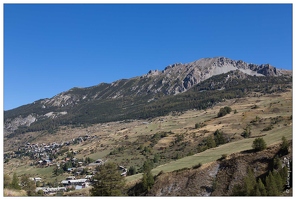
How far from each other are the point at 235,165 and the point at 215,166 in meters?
2.61

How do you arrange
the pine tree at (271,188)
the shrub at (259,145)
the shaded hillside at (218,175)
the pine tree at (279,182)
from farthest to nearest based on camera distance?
the shrub at (259,145), the shaded hillside at (218,175), the pine tree at (279,182), the pine tree at (271,188)

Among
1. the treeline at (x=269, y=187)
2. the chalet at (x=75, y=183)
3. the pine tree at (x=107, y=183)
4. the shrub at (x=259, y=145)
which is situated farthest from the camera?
the chalet at (x=75, y=183)

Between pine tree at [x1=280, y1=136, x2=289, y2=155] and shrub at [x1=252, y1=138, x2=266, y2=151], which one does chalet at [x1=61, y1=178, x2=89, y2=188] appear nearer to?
shrub at [x1=252, y1=138, x2=266, y2=151]

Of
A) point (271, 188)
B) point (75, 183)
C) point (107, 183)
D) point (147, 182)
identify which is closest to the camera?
point (271, 188)

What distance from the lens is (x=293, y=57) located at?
14906 millimetres

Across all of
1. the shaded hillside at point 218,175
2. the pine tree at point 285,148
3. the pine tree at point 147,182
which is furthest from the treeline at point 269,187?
the pine tree at point 147,182

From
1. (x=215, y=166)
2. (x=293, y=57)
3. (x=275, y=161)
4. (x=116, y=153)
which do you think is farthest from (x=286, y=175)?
(x=116, y=153)

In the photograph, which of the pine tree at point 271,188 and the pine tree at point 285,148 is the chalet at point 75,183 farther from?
the pine tree at point 271,188

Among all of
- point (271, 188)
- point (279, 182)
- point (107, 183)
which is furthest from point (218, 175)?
point (107, 183)

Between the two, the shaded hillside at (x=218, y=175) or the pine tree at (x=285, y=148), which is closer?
the pine tree at (x=285, y=148)

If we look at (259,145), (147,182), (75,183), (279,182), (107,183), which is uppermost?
(107,183)

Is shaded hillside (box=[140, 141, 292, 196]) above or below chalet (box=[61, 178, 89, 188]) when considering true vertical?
above

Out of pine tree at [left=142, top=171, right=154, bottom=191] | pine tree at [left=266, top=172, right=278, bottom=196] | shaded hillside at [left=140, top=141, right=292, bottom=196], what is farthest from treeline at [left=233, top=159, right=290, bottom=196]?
pine tree at [left=142, top=171, right=154, bottom=191]

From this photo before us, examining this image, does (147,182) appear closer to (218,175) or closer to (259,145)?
(218,175)
